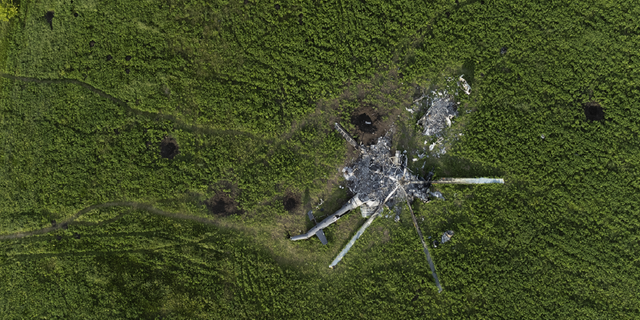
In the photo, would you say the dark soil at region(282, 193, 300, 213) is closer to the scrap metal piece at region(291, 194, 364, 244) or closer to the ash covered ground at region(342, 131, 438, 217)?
the scrap metal piece at region(291, 194, 364, 244)

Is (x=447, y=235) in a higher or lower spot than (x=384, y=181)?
lower

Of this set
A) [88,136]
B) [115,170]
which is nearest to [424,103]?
[115,170]

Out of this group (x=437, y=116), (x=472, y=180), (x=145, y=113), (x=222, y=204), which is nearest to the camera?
(x=472, y=180)

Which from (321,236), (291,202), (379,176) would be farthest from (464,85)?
(291,202)

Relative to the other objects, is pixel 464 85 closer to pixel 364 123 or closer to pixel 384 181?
pixel 364 123

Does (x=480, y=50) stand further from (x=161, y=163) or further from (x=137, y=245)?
(x=137, y=245)

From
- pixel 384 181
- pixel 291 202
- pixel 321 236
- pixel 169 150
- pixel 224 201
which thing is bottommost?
pixel 321 236

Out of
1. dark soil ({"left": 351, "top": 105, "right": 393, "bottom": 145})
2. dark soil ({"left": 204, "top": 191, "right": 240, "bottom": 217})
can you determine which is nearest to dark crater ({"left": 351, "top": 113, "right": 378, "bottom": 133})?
dark soil ({"left": 351, "top": 105, "right": 393, "bottom": 145})

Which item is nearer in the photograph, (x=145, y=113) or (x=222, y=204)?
(x=222, y=204)
